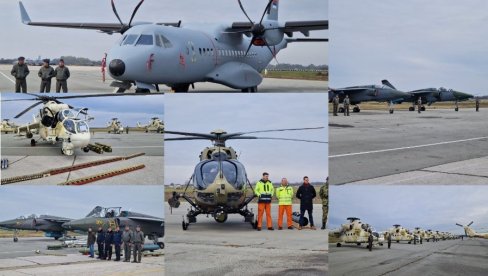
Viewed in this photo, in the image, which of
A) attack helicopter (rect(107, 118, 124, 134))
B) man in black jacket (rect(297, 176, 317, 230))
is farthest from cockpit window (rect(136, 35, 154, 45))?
man in black jacket (rect(297, 176, 317, 230))

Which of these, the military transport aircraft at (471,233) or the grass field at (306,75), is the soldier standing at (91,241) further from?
the military transport aircraft at (471,233)

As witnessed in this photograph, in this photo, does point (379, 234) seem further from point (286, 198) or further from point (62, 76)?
point (62, 76)

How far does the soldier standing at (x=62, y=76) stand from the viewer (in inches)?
333

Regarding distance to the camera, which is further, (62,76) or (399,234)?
(399,234)

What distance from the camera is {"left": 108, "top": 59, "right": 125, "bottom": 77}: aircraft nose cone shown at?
8570 millimetres

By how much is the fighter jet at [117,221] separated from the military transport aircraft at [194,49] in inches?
68.6

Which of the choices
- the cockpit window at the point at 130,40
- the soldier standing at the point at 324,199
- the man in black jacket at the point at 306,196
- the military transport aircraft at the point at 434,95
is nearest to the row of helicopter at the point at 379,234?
the soldier standing at the point at 324,199

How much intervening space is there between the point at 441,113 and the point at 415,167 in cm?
569

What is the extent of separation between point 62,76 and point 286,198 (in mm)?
3539

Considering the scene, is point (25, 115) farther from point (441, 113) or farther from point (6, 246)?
point (441, 113)

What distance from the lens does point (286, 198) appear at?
860cm

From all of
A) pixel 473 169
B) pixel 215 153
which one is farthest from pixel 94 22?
pixel 473 169

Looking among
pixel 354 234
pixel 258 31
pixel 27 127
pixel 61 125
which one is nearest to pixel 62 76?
pixel 61 125

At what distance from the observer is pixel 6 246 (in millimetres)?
8484
